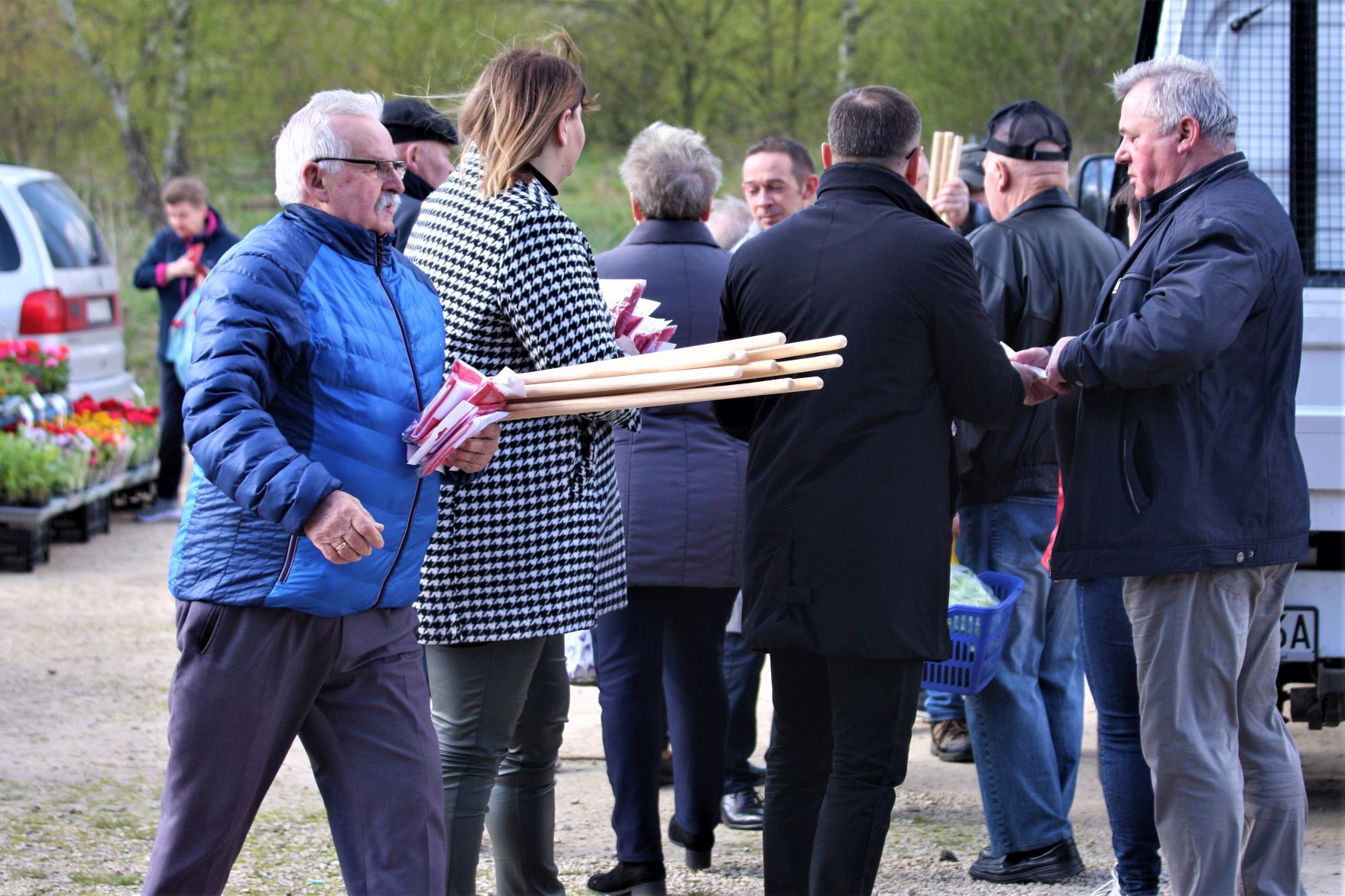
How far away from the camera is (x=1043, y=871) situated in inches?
161

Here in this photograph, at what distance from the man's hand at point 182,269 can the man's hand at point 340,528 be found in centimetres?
739

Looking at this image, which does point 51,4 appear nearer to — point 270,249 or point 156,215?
point 156,215

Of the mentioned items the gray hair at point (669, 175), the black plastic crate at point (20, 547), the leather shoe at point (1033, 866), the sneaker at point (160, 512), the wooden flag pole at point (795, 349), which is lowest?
the leather shoe at point (1033, 866)

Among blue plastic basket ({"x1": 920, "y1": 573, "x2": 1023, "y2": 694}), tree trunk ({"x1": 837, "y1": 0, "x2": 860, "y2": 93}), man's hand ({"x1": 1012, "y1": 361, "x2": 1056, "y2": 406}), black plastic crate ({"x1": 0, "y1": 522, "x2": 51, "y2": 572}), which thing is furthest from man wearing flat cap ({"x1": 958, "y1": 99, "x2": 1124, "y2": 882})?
tree trunk ({"x1": 837, "y1": 0, "x2": 860, "y2": 93})

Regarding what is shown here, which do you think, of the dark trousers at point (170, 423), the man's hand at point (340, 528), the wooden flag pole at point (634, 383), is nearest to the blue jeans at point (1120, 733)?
the wooden flag pole at point (634, 383)

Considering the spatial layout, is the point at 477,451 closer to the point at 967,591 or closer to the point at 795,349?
the point at 795,349

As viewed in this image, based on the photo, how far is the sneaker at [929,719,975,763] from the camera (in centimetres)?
530

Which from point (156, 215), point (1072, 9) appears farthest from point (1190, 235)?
point (156, 215)

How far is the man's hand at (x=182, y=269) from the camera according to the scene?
9336mm

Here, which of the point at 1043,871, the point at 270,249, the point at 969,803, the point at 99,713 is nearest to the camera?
the point at 270,249

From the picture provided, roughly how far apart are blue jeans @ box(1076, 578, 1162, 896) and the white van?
711cm

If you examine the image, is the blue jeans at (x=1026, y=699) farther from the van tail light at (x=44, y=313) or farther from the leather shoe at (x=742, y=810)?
the van tail light at (x=44, y=313)

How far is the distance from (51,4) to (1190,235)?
759 inches

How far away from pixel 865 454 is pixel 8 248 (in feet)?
23.6
